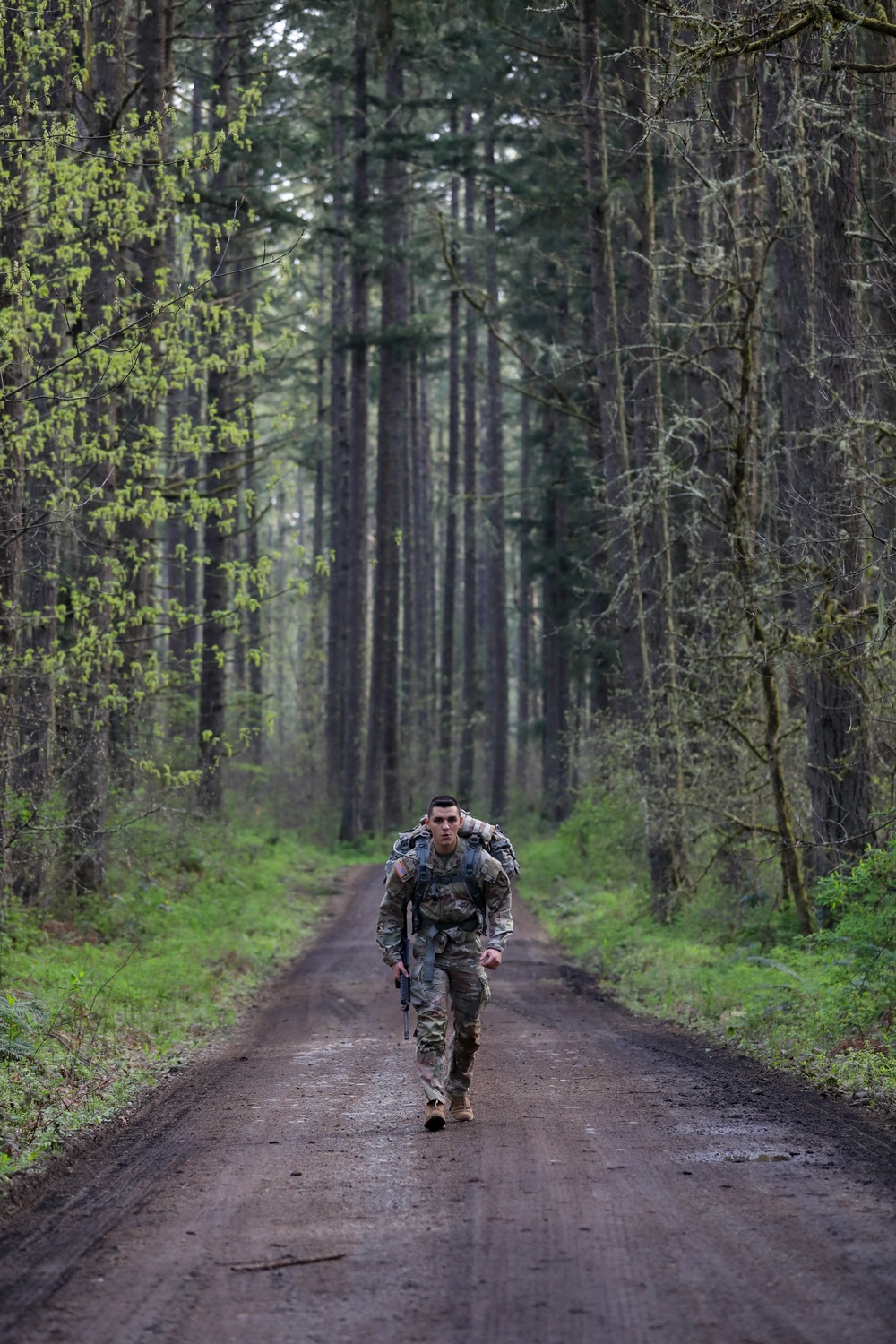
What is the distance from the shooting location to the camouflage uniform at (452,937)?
8.41 meters

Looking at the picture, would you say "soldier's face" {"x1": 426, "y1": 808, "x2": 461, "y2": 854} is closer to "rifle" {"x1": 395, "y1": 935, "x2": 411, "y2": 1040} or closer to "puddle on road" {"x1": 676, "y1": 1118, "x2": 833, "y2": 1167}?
"rifle" {"x1": 395, "y1": 935, "x2": 411, "y2": 1040}

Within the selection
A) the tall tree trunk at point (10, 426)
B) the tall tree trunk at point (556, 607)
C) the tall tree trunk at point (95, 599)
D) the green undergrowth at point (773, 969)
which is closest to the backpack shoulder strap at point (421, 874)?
the green undergrowth at point (773, 969)

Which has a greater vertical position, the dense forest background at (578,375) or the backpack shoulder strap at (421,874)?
the dense forest background at (578,375)

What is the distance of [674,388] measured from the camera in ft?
81.3

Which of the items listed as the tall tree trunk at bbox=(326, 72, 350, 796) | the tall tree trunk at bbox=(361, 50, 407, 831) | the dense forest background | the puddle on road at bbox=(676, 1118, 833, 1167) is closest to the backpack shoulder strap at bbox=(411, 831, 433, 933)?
the puddle on road at bbox=(676, 1118, 833, 1167)

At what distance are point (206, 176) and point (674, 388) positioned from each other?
1139 centimetres

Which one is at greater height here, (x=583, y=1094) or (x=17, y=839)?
(x=17, y=839)

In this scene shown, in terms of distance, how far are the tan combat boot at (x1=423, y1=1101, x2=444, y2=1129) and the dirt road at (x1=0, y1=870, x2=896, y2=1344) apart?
0.06m

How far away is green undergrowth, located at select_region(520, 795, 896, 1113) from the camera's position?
9.60 metres

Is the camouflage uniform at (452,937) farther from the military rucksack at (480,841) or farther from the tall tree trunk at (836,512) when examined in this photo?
the tall tree trunk at (836,512)

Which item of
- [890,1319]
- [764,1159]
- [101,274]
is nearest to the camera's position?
[890,1319]

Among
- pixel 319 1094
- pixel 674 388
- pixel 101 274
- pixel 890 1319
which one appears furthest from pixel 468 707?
pixel 890 1319

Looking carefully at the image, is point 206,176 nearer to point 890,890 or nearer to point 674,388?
point 674,388

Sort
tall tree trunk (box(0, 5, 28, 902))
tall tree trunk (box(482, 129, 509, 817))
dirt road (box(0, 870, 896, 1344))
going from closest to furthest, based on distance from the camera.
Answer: dirt road (box(0, 870, 896, 1344)) → tall tree trunk (box(0, 5, 28, 902)) → tall tree trunk (box(482, 129, 509, 817))
